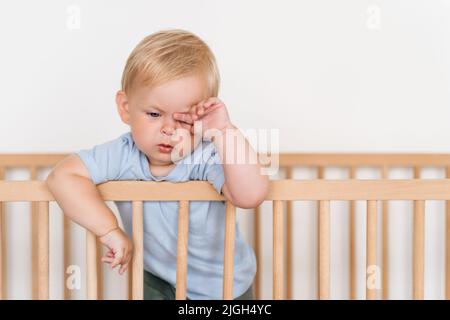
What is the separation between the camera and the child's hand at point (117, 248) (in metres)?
1.05

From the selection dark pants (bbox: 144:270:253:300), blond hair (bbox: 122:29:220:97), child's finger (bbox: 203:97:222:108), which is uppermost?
blond hair (bbox: 122:29:220:97)

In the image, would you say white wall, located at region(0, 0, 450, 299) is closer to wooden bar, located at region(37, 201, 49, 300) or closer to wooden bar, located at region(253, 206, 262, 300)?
wooden bar, located at region(253, 206, 262, 300)

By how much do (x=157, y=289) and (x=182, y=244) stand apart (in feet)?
1.07

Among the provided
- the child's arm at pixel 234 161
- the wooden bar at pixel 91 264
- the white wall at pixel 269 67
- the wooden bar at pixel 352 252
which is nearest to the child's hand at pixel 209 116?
the child's arm at pixel 234 161

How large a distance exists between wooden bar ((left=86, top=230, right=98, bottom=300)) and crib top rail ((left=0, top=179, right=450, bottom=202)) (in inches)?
2.7

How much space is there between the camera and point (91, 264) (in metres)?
1.06

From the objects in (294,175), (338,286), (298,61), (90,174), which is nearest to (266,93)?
(298,61)

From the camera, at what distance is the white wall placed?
63.4 inches

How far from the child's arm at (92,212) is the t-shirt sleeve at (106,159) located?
38 mm

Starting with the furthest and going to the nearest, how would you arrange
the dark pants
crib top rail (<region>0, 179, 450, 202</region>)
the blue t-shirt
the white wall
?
the white wall, the dark pants, the blue t-shirt, crib top rail (<region>0, 179, 450, 202</region>)

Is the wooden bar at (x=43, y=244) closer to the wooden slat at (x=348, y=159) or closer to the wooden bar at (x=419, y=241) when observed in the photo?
the wooden bar at (x=419, y=241)

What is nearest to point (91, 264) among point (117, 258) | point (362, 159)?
point (117, 258)

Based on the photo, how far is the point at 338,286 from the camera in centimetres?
173

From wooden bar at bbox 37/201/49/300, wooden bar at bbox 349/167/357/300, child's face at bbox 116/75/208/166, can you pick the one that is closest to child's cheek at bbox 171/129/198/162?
child's face at bbox 116/75/208/166
